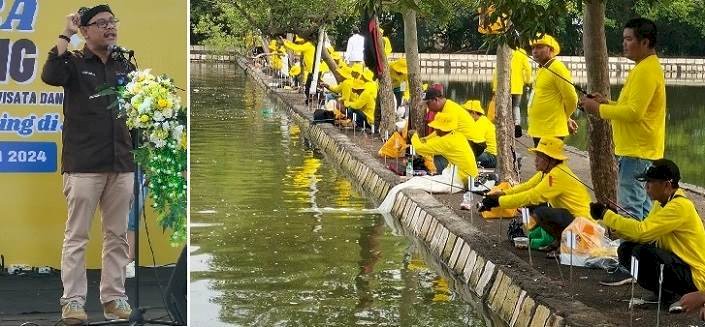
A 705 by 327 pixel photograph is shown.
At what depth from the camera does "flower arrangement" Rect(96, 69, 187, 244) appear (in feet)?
15.6

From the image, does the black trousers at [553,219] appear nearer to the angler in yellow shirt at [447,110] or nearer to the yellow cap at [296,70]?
the angler in yellow shirt at [447,110]

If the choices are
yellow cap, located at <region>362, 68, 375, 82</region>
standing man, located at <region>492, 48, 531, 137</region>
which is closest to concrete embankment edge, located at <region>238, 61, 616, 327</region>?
standing man, located at <region>492, 48, 531, 137</region>

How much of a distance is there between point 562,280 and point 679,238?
1.13 metres

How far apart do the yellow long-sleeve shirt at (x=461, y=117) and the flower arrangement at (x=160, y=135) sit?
7115 millimetres

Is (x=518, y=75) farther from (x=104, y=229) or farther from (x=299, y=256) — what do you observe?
(x=104, y=229)

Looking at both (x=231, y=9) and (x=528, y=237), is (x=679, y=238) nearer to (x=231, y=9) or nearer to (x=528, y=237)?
(x=528, y=237)

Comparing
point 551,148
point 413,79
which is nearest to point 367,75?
point 413,79

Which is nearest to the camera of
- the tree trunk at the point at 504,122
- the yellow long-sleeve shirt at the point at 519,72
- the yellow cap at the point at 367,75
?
the tree trunk at the point at 504,122

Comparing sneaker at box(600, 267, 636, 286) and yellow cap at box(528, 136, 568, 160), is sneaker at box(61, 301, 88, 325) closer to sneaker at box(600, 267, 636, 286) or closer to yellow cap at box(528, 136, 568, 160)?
sneaker at box(600, 267, 636, 286)

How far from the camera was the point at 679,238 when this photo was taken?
6820mm

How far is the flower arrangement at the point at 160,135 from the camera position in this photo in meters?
4.75

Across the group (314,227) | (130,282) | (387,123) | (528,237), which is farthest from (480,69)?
(130,282)

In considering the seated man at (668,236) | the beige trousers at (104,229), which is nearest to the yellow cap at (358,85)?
the seated man at (668,236)

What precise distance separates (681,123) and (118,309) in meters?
22.5
